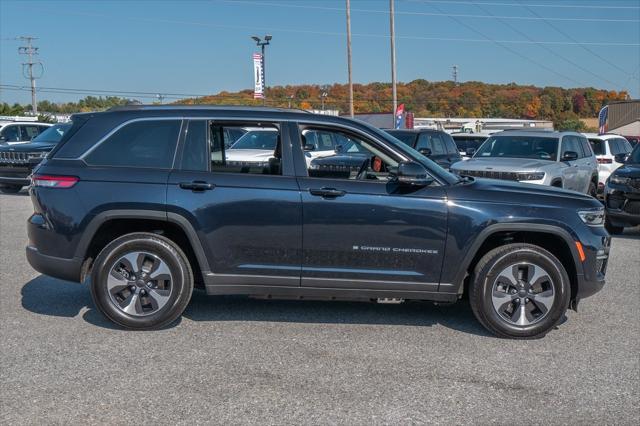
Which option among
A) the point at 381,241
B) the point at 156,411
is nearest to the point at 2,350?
the point at 156,411

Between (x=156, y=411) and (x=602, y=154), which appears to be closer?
(x=156, y=411)

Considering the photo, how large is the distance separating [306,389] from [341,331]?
1.30m

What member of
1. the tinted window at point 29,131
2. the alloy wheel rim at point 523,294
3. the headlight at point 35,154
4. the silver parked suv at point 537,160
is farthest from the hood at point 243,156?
the tinted window at point 29,131

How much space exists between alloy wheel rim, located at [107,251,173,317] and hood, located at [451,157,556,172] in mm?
7411

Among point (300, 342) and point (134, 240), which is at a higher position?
point (134, 240)

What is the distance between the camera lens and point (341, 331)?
571 centimetres

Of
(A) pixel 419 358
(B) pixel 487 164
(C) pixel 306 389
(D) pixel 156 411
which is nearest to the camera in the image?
(D) pixel 156 411

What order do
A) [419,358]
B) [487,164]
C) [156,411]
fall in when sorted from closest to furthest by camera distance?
[156,411]
[419,358]
[487,164]

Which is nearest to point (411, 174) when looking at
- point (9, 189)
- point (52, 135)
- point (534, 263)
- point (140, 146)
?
point (534, 263)

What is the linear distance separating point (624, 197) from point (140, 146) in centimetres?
864

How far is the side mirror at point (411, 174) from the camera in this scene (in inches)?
214

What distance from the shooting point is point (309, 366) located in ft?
16.0

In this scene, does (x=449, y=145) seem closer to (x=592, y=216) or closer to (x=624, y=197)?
(x=624, y=197)

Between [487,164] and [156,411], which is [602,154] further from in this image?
[156,411]
